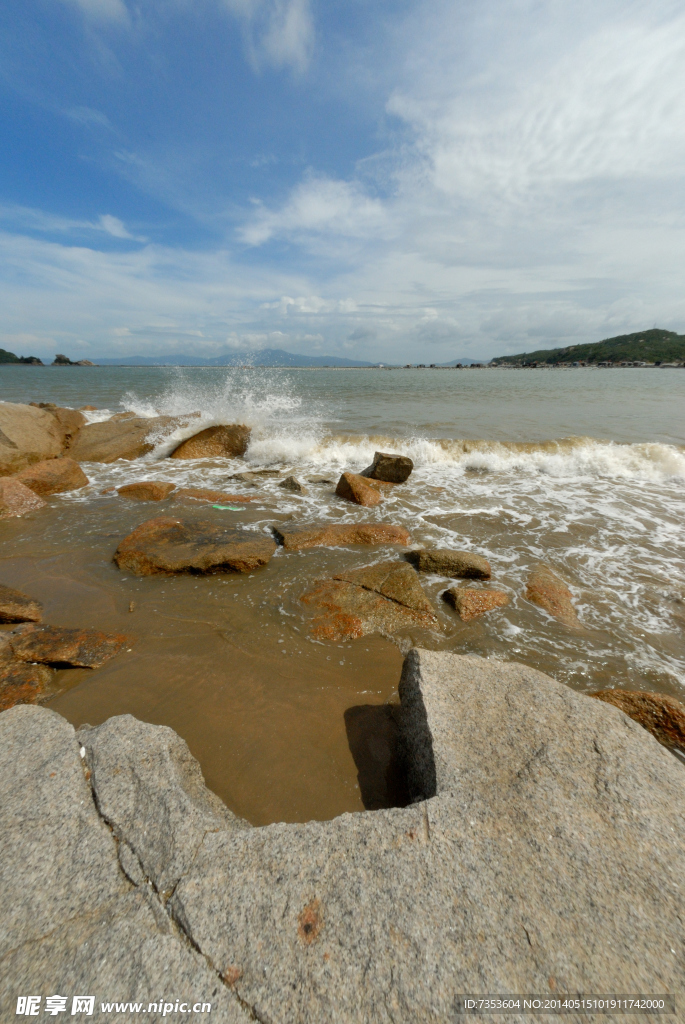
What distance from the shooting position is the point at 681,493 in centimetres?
841

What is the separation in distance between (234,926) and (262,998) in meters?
0.22

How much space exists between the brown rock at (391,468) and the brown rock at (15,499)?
20.4 feet

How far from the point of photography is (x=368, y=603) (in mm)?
4211

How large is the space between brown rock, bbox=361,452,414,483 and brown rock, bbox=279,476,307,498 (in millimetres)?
1587

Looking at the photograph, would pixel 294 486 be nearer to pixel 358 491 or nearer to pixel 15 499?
pixel 358 491

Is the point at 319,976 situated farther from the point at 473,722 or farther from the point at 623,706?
the point at 623,706

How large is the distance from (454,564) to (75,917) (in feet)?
13.9

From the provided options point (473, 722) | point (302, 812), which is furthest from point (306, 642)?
point (473, 722)

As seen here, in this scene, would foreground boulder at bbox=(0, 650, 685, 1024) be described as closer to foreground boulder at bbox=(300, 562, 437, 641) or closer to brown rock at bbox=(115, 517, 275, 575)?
foreground boulder at bbox=(300, 562, 437, 641)

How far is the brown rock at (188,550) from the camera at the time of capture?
16.2 feet

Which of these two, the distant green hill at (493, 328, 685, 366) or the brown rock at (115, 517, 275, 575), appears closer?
the brown rock at (115, 517, 275, 575)

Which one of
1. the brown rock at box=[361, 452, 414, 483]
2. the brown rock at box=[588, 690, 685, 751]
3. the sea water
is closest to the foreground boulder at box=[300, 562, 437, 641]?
the sea water

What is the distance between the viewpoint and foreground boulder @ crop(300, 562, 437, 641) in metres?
3.92

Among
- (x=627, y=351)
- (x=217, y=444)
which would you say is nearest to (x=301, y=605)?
(x=217, y=444)
